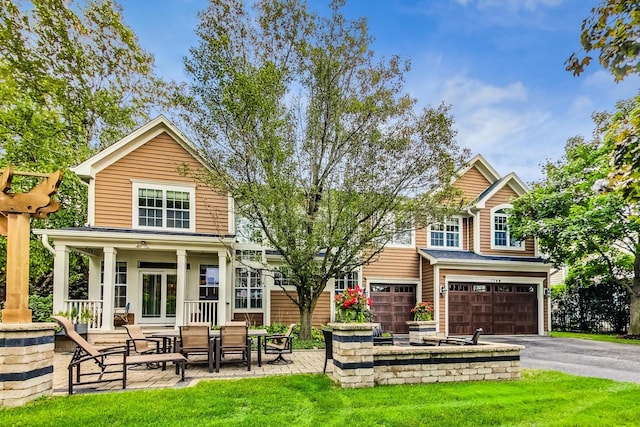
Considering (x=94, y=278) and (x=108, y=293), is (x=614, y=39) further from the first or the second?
(x=94, y=278)

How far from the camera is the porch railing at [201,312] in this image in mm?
13828

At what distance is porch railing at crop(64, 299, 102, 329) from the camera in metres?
12.5

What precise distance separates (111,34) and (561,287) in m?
26.2

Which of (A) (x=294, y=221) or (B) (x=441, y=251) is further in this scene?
(B) (x=441, y=251)

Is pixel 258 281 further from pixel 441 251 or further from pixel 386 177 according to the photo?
pixel 441 251

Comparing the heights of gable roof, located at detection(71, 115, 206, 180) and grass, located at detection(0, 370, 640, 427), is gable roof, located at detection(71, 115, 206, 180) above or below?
above

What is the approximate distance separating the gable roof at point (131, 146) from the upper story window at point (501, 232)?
12.7m

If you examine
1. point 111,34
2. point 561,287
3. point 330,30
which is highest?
point 111,34

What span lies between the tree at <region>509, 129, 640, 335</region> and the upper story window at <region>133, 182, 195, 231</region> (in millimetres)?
13263

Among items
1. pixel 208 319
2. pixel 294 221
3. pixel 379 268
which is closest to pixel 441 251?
pixel 379 268

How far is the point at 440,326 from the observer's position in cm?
1697

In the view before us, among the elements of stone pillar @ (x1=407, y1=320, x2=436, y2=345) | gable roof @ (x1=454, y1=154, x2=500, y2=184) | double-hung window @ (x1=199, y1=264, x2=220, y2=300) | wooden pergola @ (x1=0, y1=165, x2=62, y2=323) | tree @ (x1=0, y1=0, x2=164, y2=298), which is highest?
tree @ (x1=0, y1=0, x2=164, y2=298)

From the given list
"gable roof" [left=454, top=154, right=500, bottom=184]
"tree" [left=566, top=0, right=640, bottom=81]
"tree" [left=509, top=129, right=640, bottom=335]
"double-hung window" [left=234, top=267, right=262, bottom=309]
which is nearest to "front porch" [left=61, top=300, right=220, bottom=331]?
"double-hung window" [left=234, top=267, right=262, bottom=309]

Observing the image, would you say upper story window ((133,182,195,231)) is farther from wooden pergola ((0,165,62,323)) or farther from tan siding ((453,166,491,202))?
tan siding ((453,166,491,202))
